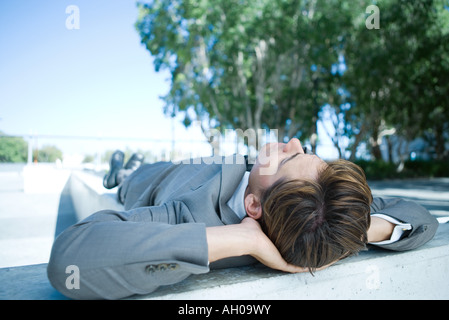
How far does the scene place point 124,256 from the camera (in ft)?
3.05

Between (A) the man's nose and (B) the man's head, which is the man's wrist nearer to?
(B) the man's head

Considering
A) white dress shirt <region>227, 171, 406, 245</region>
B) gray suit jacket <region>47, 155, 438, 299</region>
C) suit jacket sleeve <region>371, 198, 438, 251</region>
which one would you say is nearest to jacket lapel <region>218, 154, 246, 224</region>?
white dress shirt <region>227, 171, 406, 245</region>

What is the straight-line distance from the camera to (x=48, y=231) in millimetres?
3979

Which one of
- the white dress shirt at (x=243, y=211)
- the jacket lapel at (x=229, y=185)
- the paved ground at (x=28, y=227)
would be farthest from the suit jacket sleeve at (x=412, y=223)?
the paved ground at (x=28, y=227)

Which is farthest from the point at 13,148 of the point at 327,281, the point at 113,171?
the point at 327,281

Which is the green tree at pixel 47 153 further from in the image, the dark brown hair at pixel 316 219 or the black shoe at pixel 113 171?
the dark brown hair at pixel 316 219

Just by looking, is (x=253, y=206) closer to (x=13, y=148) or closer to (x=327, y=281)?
(x=327, y=281)

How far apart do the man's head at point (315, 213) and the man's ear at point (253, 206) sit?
0.02 metres

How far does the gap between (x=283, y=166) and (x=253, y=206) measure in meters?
0.20

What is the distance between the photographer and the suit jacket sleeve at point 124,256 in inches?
36.6

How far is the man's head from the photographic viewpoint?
1131mm
